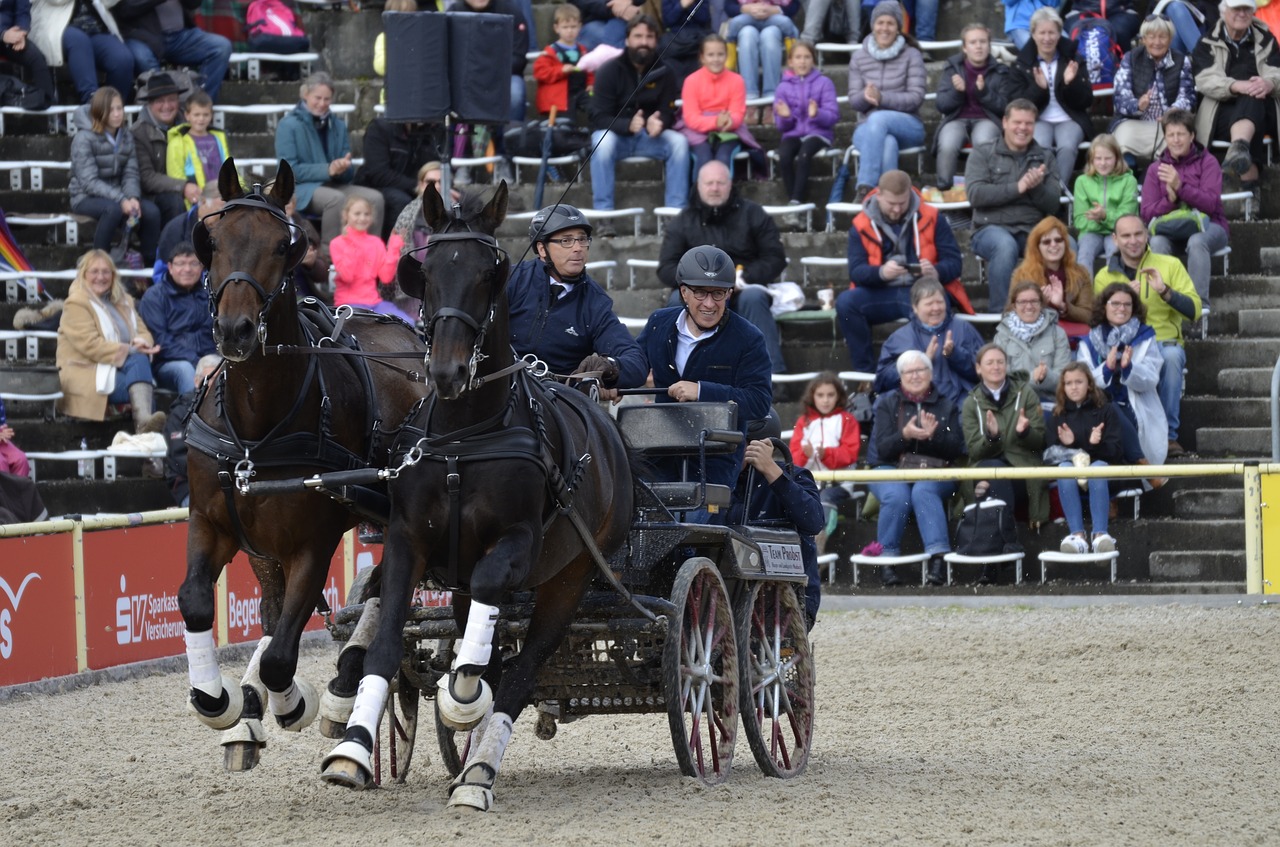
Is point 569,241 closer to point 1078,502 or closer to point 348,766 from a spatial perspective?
point 348,766

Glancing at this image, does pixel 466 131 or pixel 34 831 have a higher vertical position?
pixel 466 131

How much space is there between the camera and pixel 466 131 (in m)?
16.6

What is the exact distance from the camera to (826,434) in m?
13.0

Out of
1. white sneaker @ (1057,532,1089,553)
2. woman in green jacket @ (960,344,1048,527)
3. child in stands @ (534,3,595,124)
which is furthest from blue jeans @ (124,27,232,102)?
white sneaker @ (1057,532,1089,553)

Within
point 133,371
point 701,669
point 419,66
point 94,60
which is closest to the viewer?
point 701,669

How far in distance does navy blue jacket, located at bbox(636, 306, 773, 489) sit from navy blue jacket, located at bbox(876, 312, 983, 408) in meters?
5.43

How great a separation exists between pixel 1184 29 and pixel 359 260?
23.4 feet

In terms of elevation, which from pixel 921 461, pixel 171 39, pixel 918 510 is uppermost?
pixel 171 39

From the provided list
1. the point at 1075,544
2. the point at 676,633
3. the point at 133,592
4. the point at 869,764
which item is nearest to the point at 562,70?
the point at 1075,544

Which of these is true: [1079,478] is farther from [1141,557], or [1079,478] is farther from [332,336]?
[332,336]

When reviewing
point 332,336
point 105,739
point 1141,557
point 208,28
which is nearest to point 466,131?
point 208,28

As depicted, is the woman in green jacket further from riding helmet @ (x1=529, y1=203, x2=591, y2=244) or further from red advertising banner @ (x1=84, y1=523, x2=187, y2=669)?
riding helmet @ (x1=529, y1=203, x2=591, y2=244)

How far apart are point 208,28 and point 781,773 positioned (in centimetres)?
1292

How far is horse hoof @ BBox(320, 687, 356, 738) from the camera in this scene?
6184mm
